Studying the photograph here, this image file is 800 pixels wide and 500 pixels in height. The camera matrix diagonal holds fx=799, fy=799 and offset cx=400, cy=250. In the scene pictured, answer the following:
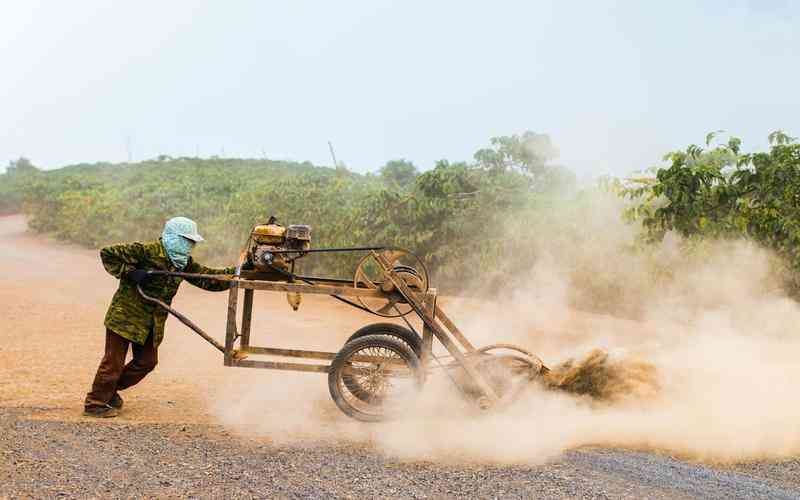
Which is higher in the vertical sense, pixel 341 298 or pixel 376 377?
pixel 341 298

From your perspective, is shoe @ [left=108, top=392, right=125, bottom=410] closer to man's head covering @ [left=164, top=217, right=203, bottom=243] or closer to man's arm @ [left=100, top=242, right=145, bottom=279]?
man's arm @ [left=100, top=242, right=145, bottom=279]

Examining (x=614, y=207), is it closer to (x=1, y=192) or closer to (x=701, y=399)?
(x=701, y=399)

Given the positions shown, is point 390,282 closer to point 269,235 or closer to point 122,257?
point 269,235

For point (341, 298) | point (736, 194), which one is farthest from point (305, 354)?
point (736, 194)

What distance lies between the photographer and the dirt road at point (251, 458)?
15.6 ft

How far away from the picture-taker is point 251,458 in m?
5.26

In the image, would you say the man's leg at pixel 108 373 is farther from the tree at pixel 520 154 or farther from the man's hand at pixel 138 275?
the tree at pixel 520 154

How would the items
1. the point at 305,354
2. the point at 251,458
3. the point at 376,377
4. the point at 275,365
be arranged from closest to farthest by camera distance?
the point at 251,458, the point at 275,365, the point at 376,377, the point at 305,354

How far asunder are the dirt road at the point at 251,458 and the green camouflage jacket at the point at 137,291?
714 millimetres

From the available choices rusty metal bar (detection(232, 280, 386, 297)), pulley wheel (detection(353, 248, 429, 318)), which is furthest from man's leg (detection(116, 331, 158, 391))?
pulley wheel (detection(353, 248, 429, 318))

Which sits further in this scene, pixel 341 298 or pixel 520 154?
pixel 520 154

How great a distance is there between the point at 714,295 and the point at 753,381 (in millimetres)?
4293

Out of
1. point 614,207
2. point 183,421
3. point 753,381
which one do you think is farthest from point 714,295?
point 183,421

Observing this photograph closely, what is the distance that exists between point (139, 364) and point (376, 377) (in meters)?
1.89
